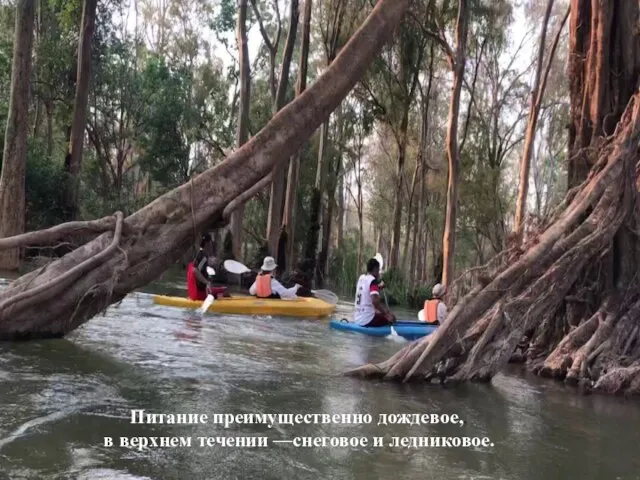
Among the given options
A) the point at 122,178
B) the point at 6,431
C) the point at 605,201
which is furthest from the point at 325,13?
the point at 6,431

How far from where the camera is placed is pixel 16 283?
680 cm

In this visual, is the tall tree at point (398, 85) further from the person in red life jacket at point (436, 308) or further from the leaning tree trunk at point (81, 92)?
the person in red life jacket at point (436, 308)

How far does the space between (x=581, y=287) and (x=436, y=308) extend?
329 cm

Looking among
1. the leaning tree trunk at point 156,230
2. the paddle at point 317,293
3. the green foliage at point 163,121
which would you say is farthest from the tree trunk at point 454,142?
the green foliage at point 163,121

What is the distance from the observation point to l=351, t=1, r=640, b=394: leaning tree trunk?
6887 millimetres

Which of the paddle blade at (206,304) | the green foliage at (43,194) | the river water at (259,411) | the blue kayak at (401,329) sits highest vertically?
the green foliage at (43,194)

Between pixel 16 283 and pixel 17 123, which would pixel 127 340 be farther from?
pixel 17 123

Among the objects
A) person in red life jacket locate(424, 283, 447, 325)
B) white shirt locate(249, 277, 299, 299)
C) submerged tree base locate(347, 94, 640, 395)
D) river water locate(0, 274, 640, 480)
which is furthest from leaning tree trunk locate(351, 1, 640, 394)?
white shirt locate(249, 277, 299, 299)

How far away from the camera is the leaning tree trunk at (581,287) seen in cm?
689

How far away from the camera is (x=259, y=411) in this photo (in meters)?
5.27

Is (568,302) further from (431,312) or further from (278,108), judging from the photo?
(278,108)

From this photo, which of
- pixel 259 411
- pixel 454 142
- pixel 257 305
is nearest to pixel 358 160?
pixel 454 142

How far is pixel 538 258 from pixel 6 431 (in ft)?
17.1

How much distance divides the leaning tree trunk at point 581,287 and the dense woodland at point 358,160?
0.03 m
